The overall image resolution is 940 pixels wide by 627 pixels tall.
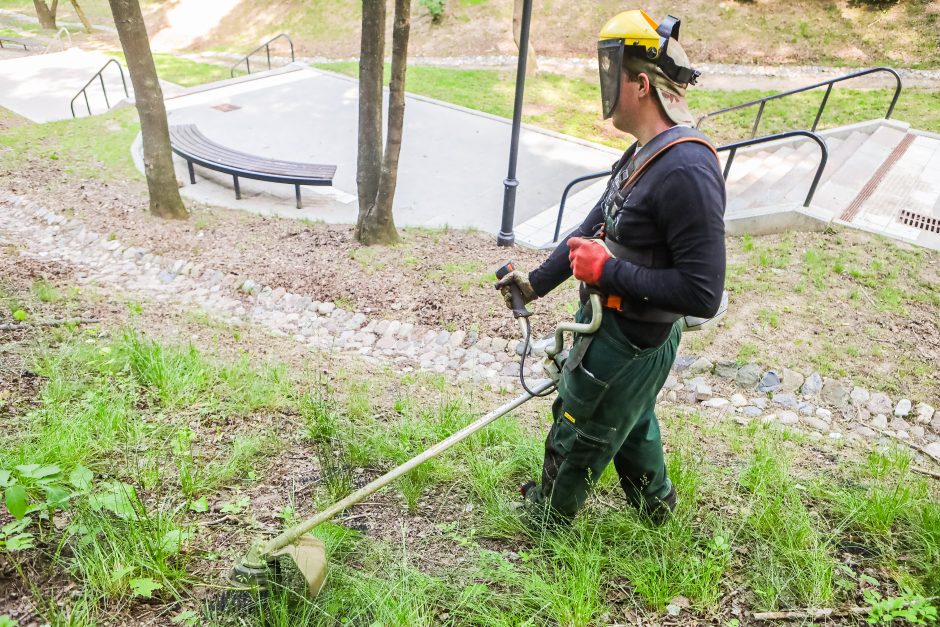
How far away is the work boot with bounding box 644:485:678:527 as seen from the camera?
270cm

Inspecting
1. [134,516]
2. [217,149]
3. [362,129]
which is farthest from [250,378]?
[217,149]

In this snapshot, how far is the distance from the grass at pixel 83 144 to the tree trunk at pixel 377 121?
4.32 metres

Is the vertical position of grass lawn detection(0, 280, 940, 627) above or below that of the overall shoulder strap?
below

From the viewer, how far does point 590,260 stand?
2.15 m

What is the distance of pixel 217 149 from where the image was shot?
922 centimetres

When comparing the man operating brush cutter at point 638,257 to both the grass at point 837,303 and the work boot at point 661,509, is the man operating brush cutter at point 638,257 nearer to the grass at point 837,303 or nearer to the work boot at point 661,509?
the work boot at point 661,509

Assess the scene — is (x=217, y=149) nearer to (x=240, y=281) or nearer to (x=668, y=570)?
(x=240, y=281)

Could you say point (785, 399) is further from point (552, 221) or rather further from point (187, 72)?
point (187, 72)

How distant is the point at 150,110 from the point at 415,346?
4969 millimetres

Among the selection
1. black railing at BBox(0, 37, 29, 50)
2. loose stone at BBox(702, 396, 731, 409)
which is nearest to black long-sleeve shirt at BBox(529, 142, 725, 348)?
loose stone at BBox(702, 396, 731, 409)

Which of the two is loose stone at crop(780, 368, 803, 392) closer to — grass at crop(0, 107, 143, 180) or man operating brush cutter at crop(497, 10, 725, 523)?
man operating brush cutter at crop(497, 10, 725, 523)

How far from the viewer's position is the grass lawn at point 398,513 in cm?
223

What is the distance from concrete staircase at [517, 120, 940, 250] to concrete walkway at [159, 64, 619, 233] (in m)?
0.82

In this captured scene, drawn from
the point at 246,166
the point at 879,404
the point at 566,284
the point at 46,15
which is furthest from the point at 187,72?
the point at 879,404
